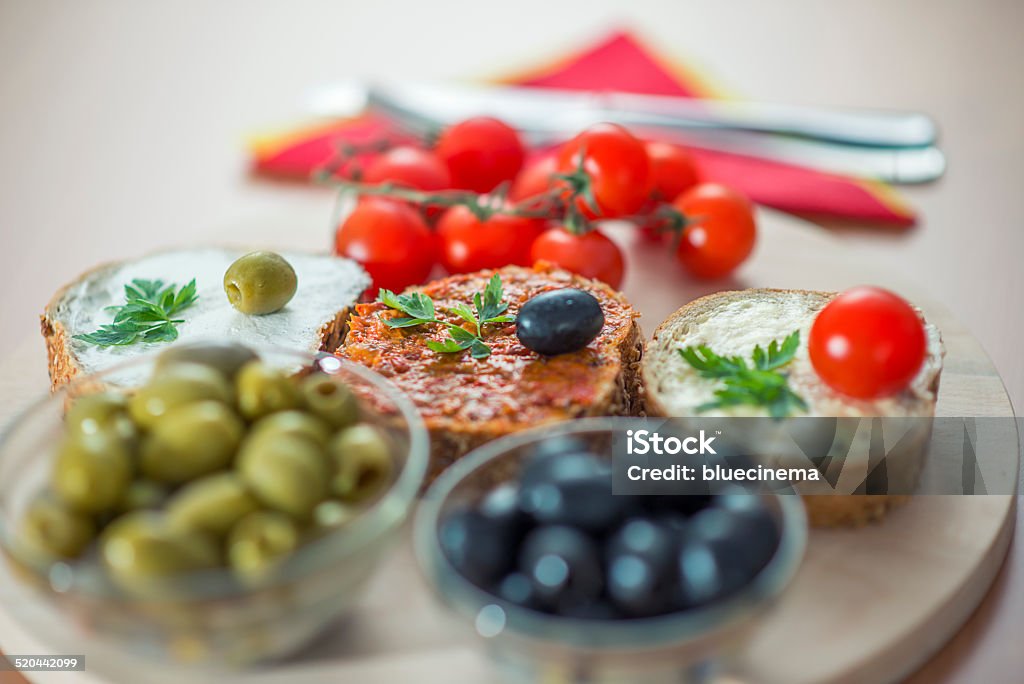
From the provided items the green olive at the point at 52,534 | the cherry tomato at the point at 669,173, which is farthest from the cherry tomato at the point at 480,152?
the green olive at the point at 52,534

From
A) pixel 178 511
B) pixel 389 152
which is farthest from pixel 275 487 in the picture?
pixel 389 152

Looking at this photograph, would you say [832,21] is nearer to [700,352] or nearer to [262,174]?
[262,174]

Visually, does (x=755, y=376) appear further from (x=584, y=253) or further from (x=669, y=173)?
(x=669, y=173)

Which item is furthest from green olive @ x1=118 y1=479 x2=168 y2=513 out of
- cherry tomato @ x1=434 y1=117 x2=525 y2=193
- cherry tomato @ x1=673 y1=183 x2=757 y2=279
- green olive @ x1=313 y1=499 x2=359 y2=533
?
cherry tomato @ x1=434 y1=117 x2=525 y2=193

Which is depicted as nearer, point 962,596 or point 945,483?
point 962,596

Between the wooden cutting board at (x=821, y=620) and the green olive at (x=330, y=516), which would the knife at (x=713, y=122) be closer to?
the wooden cutting board at (x=821, y=620)

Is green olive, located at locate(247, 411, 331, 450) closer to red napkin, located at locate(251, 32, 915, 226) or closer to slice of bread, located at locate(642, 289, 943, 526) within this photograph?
slice of bread, located at locate(642, 289, 943, 526)
